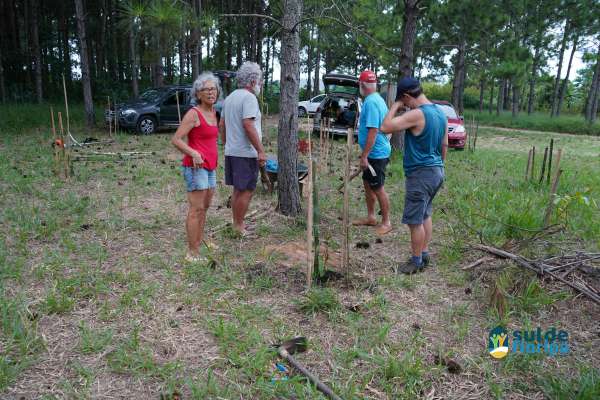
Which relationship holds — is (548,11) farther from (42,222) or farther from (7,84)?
(7,84)

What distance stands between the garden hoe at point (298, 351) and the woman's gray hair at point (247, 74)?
2.26 meters

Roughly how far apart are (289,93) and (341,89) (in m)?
8.13

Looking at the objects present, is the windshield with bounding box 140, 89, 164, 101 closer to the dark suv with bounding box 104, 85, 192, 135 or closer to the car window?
the dark suv with bounding box 104, 85, 192, 135

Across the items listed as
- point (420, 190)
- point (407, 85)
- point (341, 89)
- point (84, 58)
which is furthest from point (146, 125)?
point (420, 190)

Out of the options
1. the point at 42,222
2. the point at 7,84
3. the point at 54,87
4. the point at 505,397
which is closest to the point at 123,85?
the point at 54,87

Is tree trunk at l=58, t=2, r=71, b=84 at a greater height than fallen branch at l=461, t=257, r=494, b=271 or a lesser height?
greater

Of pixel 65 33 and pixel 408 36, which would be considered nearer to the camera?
pixel 408 36

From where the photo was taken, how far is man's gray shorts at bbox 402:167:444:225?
330cm

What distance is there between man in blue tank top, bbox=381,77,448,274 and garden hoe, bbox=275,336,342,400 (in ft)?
4.41

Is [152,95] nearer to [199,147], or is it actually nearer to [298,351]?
[199,147]

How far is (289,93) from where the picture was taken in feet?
14.5

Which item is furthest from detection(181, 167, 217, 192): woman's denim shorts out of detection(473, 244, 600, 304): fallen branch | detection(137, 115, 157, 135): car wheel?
detection(137, 115, 157, 135): car wheel

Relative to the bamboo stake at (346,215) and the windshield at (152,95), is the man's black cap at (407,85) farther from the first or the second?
the windshield at (152,95)

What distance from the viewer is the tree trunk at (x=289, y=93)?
4.37 metres
